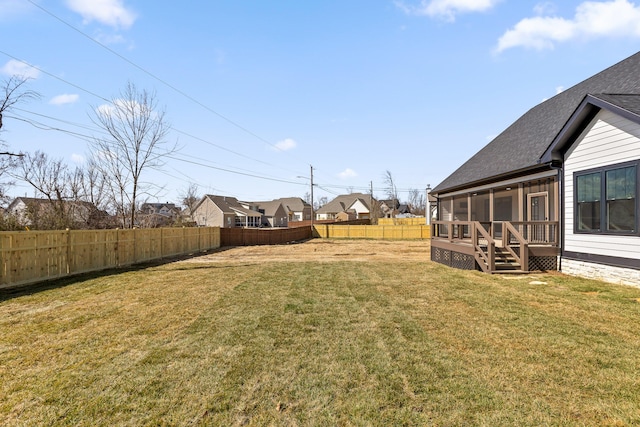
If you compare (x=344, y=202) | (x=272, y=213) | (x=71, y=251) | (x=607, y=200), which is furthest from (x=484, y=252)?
(x=344, y=202)

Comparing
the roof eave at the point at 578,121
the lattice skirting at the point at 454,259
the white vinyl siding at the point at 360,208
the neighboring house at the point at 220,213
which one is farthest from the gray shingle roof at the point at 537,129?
the white vinyl siding at the point at 360,208

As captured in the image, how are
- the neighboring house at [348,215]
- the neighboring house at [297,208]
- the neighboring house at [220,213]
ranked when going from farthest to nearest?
the neighboring house at [297,208]
the neighboring house at [348,215]
the neighboring house at [220,213]

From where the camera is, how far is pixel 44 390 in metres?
3.22

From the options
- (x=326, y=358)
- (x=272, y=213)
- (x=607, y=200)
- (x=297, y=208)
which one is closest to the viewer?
(x=326, y=358)

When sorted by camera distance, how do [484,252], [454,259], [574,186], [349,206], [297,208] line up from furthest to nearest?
[349,206] < [297,208] < [454,259] < [484,252] < [574,186]

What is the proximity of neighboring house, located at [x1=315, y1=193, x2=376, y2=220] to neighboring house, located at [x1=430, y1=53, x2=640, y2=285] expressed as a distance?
62.2 metres

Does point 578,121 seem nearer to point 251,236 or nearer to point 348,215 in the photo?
point 251,236

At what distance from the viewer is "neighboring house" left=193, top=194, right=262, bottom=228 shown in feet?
166

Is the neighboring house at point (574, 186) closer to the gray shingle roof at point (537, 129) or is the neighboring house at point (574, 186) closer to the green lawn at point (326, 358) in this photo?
the gray shingle roof at point (537, 129)

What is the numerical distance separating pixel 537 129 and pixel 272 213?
57.6 m

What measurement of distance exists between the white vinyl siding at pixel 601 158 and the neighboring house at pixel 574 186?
24 millimetres

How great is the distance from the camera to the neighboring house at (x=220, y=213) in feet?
166

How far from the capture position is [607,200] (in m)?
7.88

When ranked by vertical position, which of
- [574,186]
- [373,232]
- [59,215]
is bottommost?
[373,232]
